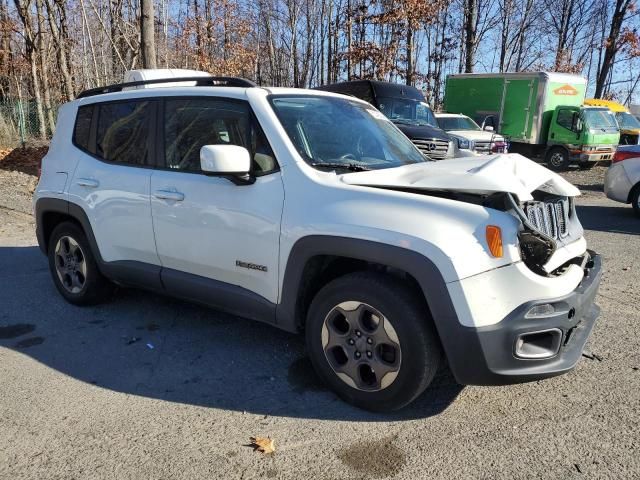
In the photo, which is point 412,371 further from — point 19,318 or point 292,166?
point 19,318

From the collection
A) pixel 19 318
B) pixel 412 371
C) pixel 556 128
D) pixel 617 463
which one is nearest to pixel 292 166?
pixel 412 371

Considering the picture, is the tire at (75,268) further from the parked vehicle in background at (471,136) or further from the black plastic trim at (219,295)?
the parked vehicle in background at (471,136)

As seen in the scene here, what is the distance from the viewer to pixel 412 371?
2.74m

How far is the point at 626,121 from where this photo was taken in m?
21.1

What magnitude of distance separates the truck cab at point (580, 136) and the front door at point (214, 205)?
53.5 feet

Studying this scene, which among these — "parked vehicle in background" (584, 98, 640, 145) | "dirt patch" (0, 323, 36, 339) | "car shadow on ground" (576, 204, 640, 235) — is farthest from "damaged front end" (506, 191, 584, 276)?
"parked vehicle in background" (584, 98, 640, 145)

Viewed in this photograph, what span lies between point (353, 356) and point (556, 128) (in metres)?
17.3

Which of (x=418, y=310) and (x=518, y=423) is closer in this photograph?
(x=418, y=310)

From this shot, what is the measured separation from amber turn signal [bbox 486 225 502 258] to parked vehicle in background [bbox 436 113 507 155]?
11418mm

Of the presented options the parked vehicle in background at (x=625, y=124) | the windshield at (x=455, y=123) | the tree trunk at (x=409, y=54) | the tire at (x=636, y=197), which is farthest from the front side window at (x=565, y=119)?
the tire at (x=636, y=197)

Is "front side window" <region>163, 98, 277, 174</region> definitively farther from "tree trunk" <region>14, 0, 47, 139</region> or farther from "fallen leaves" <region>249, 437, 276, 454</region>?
"tree trunk" <region>14, 0, 47, 139</region>

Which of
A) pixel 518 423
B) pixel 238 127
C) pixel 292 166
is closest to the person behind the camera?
pixel 518 423

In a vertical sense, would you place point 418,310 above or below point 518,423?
above

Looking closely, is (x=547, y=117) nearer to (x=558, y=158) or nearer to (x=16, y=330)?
(x=558, y=158)
